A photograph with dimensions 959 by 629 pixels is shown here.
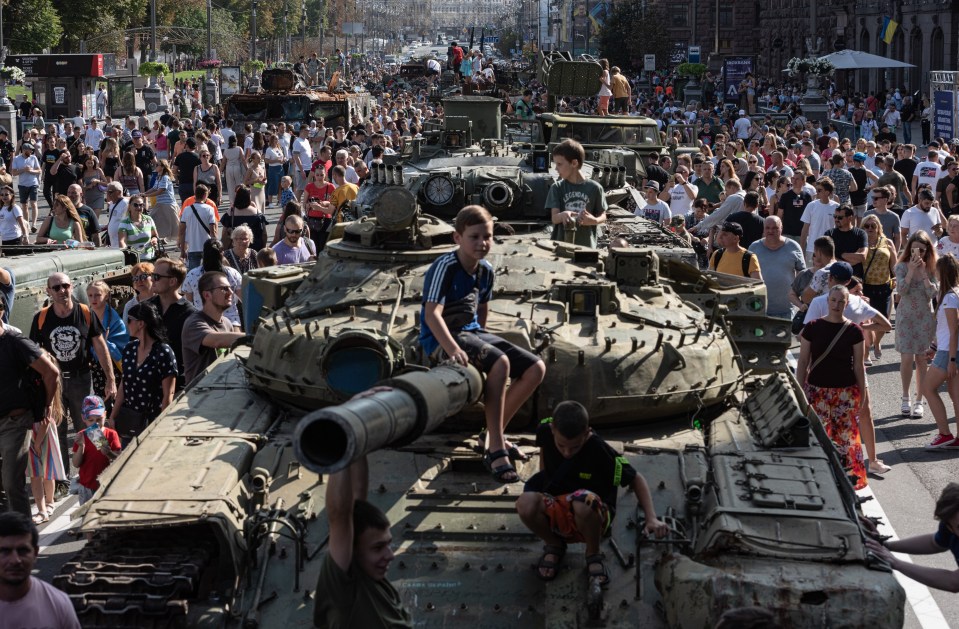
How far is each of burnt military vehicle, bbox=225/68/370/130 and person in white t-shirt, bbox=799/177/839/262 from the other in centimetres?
2511

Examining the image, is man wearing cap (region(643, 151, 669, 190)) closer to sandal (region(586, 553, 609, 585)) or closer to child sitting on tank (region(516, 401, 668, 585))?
child sitting on tank (region(516, 401, 668, 585))

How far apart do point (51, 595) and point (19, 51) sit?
202 ft

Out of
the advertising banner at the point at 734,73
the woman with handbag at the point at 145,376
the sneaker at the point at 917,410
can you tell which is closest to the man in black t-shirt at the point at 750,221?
the sneaker at the point at 917,410

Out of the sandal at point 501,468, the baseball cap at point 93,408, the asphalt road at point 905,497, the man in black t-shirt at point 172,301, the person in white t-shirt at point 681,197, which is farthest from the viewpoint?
the person in white t-shirt at point 681,197

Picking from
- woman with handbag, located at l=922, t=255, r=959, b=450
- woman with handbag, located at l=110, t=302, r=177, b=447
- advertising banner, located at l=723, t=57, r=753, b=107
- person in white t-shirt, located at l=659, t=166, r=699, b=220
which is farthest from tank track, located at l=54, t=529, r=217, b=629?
advertising banner, located at l=723, t=57, r=753, b=107

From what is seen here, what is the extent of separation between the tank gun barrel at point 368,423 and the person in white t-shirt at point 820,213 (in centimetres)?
1328

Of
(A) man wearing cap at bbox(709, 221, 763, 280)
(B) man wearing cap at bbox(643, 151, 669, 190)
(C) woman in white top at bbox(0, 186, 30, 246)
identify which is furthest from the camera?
(B) man wearing cap at bbox(643, 151, 669, 190)

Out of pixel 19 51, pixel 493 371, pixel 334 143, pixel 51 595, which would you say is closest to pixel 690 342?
pixel 493 371

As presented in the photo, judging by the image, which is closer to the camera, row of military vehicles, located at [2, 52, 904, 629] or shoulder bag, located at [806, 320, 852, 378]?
row of military vehicles, located at [2, 52, 904, 629]

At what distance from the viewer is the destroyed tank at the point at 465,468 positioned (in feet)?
23.2

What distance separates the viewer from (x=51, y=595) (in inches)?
268

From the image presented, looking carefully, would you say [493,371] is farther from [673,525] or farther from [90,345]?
[90,345]

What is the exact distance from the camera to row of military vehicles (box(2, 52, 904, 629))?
7.07 meters

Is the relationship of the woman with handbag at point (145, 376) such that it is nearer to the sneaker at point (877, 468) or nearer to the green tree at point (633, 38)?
the sneaker at point (877, 468)
